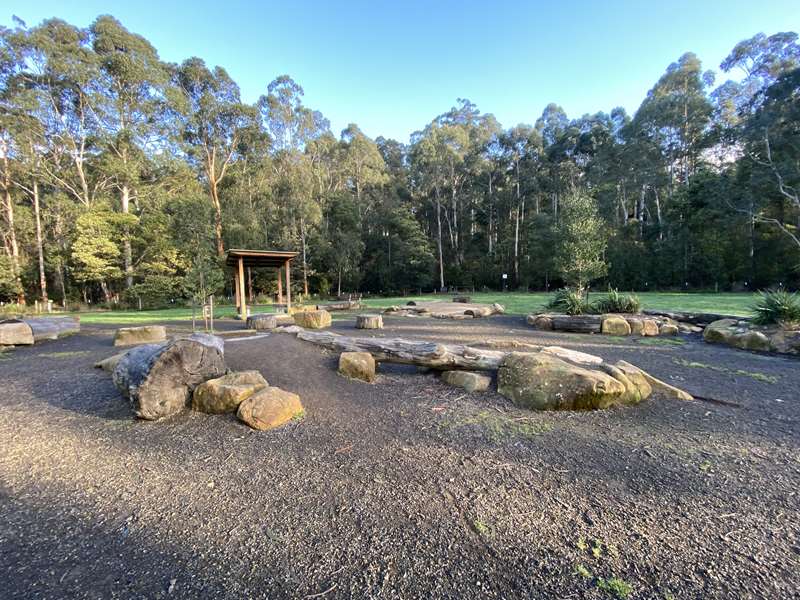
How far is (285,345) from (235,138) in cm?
2652

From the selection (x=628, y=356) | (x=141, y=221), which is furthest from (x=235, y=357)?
(x=141, y=221)

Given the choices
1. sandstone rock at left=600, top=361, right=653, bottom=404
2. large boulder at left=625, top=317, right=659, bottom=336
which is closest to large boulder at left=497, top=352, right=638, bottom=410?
sandstone rock at left=600, top=361, right=653, bottom=404

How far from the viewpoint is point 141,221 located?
22812 millimetres

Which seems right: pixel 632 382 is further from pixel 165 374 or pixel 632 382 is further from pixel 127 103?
pixel 127 103

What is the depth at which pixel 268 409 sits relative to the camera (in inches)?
125

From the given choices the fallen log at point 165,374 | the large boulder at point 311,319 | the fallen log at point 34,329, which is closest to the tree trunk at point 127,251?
the fallen log at point 34,329

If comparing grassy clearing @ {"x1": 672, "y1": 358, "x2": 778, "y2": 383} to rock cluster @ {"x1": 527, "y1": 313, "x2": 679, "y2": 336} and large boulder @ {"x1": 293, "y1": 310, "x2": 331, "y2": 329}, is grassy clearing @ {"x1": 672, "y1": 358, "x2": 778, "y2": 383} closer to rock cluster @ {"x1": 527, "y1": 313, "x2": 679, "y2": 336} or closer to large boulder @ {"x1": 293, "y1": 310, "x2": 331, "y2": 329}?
rock cluster @ {"x1": 527, "y1": 313, "x2": 679, "y2": 336}

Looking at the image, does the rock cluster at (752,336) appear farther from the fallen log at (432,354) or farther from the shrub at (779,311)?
the fallen log at (432,354)

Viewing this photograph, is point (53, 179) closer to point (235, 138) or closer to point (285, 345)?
point (235, 138)

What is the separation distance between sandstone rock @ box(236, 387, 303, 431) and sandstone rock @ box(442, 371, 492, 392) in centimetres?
174

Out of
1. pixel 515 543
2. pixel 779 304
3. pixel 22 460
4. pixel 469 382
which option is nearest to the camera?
pixel 515 543

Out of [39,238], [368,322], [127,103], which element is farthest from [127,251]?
[368,322]

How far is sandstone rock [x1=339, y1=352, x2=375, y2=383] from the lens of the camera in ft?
14.2

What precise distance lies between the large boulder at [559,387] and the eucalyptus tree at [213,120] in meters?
25.0
